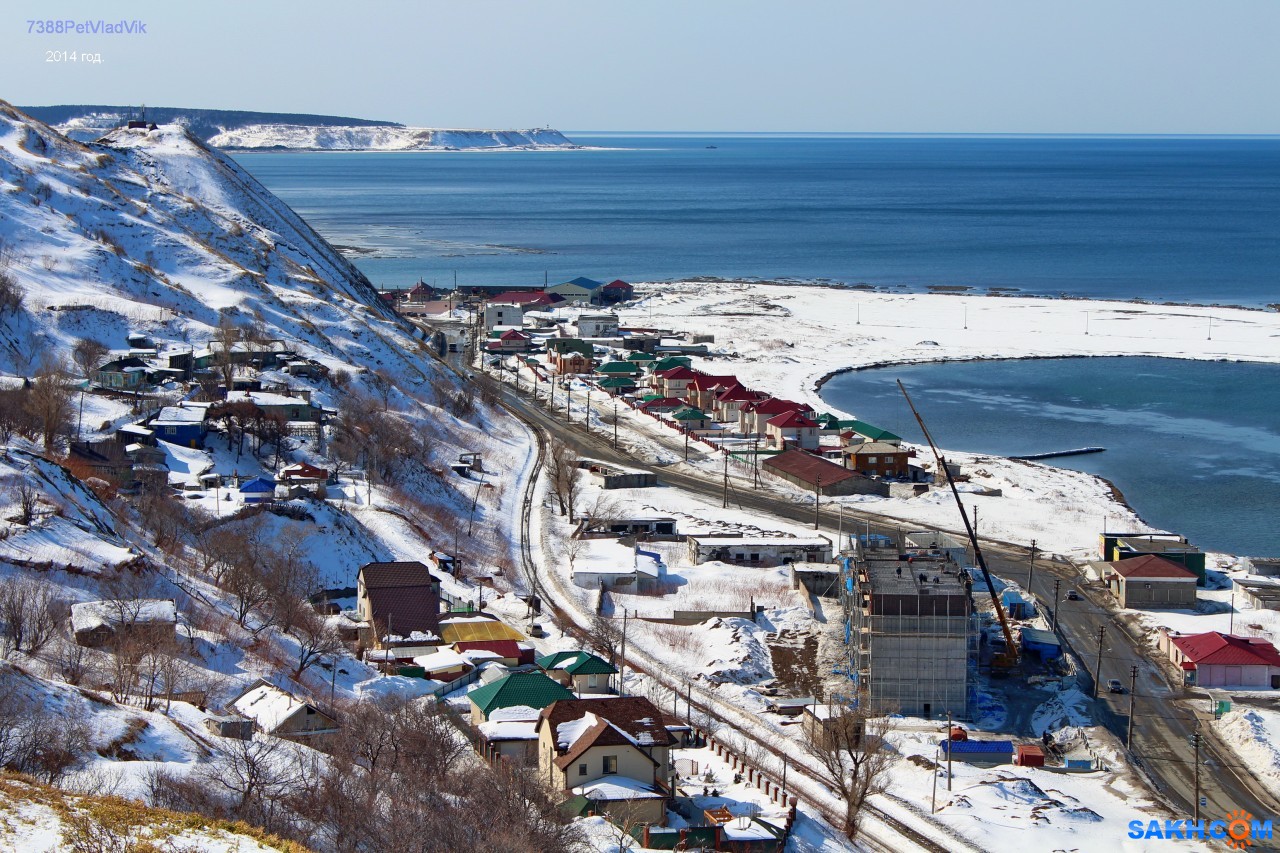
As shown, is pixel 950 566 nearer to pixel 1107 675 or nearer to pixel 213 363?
pixel 1107 675

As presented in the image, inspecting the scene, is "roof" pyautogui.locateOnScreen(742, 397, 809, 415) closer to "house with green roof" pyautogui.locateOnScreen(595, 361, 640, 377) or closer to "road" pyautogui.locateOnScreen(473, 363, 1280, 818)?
"road" pyautogui.locateOnScreen(473, 363, 1280, 818)

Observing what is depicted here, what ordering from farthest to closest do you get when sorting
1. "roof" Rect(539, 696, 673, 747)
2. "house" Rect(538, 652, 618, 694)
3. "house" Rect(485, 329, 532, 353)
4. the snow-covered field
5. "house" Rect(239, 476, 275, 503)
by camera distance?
"house" Rect(485, 329, 532, 353), the snow-covered field, "house" Rect(239, 476, 275, 503), "house" Rect(538, 652, 618, 694), "roof" Rect(539, 696, 673, 747)

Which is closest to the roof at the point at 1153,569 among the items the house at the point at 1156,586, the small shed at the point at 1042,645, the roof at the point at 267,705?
the house at the point at 1156,586

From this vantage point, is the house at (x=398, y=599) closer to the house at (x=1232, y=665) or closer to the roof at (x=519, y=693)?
the roof at (x=519, y=693)

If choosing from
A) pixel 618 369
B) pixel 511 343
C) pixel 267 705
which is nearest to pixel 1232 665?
pixel 267 705

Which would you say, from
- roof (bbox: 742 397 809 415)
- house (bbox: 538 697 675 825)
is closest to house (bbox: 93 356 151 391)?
roof (bbox: 742 397 809 415)
